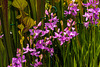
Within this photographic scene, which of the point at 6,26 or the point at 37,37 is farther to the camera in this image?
the point at 37,37

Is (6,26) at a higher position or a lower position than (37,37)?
higher

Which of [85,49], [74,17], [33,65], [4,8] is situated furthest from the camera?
[74,17]

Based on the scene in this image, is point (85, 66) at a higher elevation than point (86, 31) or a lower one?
lower

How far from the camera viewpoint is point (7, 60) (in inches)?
46.6

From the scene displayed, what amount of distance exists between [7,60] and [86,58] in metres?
0.63

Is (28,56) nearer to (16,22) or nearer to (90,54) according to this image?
(16,22)

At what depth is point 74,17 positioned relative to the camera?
1467 mm

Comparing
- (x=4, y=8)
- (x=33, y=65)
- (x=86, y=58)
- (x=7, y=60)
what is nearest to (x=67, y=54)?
(x=86, y=58)

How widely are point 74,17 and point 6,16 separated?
0.64m

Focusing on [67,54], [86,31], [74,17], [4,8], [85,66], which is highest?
[4,8]

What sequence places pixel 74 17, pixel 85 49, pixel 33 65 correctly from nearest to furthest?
pixel 33 65 < pixel 85 49 < pixel 74 17

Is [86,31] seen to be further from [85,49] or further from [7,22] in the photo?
[7,22]

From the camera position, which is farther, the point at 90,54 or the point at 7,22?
the point at 90,54

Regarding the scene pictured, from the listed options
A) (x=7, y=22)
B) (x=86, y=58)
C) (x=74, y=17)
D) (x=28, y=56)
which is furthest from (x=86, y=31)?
(x=7, y=22)
